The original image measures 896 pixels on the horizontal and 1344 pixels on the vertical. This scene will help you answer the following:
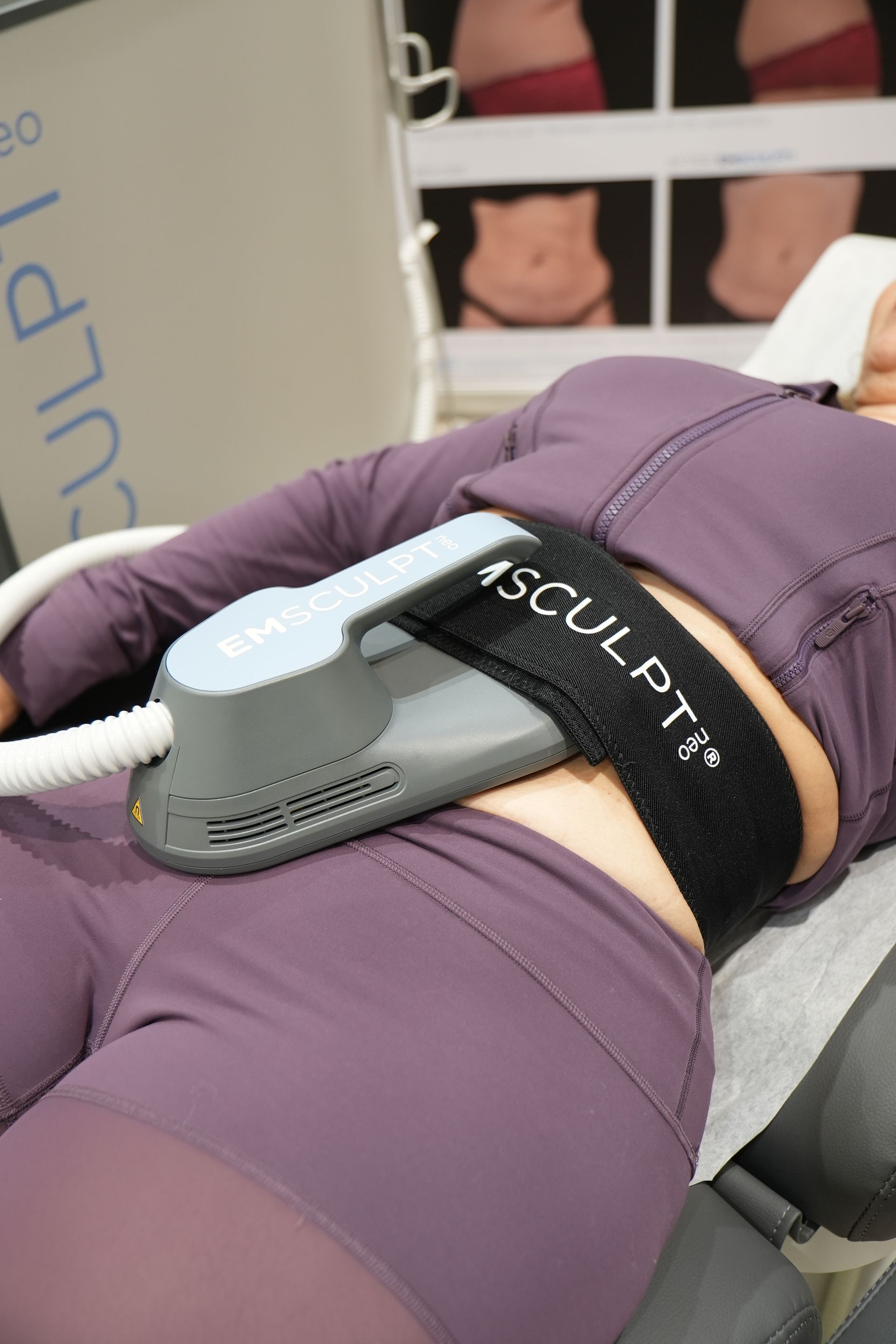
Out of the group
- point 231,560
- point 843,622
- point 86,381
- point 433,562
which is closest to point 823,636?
point 843,622

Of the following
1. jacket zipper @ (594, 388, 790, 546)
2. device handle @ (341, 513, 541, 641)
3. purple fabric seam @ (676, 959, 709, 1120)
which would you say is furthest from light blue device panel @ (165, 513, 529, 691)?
purple fabric seam @ (676, 959, 709, 1120)

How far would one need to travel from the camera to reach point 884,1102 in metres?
0.74

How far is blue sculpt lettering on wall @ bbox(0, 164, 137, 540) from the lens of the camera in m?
1.08

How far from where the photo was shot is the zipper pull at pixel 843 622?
0.86 meters

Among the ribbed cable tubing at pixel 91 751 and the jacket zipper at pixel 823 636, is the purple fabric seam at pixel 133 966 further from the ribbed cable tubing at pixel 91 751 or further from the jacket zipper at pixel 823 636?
the jacket zipper at pixel 823 636

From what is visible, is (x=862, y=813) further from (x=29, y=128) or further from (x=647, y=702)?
(x=29, y=128)

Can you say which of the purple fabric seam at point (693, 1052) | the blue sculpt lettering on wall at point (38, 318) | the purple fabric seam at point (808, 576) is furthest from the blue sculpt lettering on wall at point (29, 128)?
the purple fabric seam at point (693, 1052)

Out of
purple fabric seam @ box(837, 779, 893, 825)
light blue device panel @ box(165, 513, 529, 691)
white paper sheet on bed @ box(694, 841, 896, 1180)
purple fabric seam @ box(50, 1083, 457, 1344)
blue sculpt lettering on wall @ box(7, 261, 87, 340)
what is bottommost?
white paper sheet on bed @ box(694, 841, 896, 1180)

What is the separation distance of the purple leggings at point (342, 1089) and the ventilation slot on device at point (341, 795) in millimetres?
35

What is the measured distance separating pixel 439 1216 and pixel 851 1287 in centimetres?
51

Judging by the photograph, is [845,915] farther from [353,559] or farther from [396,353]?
[396,353]

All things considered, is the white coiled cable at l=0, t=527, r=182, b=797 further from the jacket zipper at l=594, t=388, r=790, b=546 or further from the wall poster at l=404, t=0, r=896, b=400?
the wall poster at l=404, t=0, r=896, b=400

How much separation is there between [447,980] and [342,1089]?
10cm

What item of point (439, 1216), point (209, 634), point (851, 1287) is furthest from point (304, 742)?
point (851, 1287)
